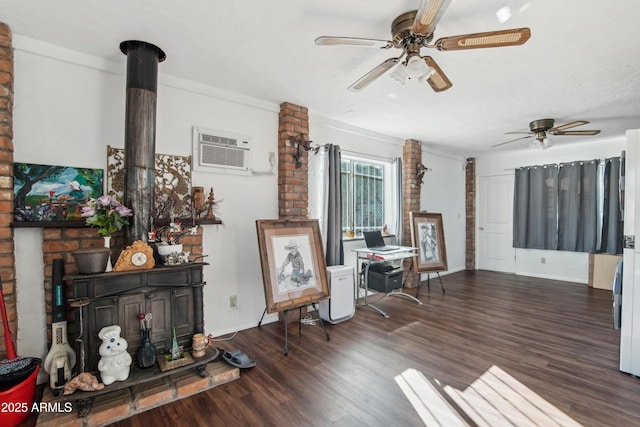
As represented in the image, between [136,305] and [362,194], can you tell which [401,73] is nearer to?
[136,305]

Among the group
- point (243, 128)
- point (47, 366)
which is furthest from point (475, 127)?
point (47, 366)

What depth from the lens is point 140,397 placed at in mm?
1962

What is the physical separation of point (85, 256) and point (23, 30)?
1.63 meters

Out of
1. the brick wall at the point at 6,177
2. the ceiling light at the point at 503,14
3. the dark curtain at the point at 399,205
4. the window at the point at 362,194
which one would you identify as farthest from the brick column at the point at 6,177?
the dark curtain at the point at 399,205

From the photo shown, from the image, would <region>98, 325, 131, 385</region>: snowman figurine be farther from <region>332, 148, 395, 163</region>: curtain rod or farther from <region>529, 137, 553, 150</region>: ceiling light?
<region>529, 137, 553, 150</region>: ceiling light

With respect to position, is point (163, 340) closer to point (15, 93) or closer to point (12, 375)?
point (12, 375)

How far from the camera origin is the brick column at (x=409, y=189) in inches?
198

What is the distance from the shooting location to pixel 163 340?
2305 mm

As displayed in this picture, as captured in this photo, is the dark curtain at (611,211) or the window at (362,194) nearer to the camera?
the window at (362,194)

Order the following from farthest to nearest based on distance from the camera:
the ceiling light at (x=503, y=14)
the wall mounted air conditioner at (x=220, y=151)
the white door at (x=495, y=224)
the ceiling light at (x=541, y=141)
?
the white door at (x=495, y=224) < the ceiling light at (x=541, y=141) < the wall mounted air conditioner at (x=220, y=151) < the ceiling light at (x=503, y=14)

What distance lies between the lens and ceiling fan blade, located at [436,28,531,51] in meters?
1.59

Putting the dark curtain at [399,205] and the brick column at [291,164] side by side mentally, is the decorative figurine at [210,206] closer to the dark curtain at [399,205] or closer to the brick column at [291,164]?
the brick column at [291,164]

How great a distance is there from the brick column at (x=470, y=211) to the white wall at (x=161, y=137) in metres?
4.05

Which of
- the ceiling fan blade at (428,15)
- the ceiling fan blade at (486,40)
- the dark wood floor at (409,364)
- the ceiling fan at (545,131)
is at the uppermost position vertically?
the ceiling fan at (545,131)
